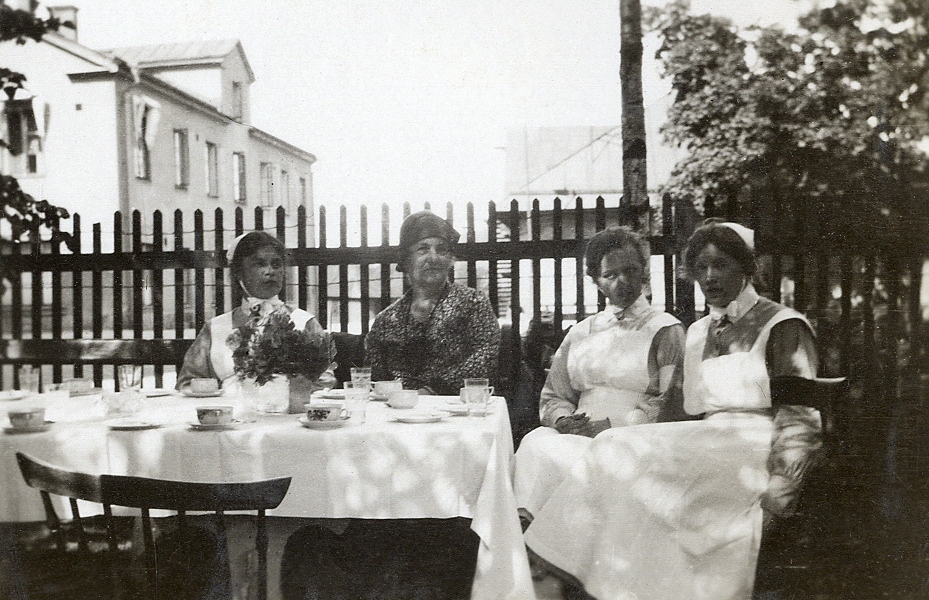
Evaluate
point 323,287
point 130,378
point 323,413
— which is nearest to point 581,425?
point 323,413

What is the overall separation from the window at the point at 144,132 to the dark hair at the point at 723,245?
309cm

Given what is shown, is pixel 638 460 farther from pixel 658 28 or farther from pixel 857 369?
pixel 658 28

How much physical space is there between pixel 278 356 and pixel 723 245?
1911mm

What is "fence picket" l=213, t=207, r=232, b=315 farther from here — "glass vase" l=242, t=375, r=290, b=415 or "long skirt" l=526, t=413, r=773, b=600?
"long skirt" l=526, t=413, r=773, b=600

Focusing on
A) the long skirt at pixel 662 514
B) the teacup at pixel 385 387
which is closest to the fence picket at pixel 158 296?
the teacup at pixel 385 387

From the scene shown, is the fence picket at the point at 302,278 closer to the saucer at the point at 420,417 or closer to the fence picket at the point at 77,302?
the fence picket at the point at 77,302

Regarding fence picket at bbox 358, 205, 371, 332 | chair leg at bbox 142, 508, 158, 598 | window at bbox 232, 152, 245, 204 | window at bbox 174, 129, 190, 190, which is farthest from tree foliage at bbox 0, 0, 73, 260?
chair leg at bbox 142, 508, 158, 598

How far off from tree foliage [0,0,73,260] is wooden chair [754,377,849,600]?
3.57 metres

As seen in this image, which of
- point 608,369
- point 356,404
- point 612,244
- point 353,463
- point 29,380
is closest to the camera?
point 353,463

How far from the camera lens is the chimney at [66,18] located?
3290 mm

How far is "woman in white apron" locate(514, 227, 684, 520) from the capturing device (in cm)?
274

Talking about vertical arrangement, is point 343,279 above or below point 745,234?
below

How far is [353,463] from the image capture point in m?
2.21

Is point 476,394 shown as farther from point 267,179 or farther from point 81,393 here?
point 267,179
